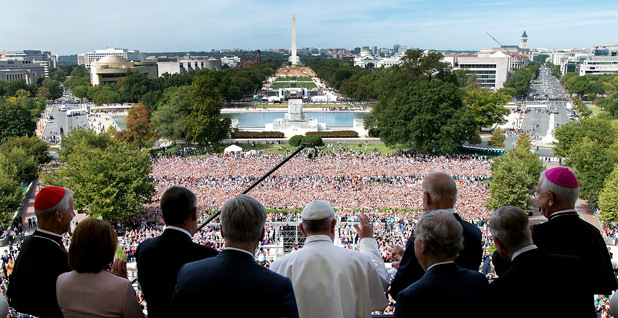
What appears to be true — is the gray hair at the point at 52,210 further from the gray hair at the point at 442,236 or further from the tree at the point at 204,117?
the tree at the point at 204,117

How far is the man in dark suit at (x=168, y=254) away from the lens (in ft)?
12.7

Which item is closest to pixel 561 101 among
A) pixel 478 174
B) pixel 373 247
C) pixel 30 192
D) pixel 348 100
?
pixel 348 100

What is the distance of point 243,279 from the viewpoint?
302 centimetres

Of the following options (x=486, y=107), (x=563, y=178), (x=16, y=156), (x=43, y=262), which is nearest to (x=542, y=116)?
(x=486, y=107)

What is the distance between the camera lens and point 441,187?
4.25 meters

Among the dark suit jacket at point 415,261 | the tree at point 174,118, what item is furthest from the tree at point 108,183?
the dark suit jacket at point 415,261

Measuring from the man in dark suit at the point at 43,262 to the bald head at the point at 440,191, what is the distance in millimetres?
3019

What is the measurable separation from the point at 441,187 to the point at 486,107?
139 feet

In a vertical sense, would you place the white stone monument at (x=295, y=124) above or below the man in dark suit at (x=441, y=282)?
below

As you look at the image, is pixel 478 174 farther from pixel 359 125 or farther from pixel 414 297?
pixel 414 297

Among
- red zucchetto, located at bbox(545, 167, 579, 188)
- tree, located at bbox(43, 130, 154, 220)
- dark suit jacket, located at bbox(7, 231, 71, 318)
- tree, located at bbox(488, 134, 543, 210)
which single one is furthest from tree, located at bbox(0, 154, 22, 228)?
red zucchetto, located at bbox(545, 167, 579, 188)

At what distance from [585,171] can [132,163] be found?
21.2 metres

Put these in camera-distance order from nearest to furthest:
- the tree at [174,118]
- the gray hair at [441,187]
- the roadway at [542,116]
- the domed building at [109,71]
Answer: the gray hair at [441,187], the tree at [174,118], the roadway at [542,116], the domed building at [109,71]

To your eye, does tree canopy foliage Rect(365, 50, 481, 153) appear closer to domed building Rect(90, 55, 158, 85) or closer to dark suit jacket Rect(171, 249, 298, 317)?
dark suit jacket Rect(171, 249, 298, 317)
